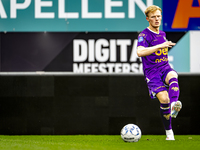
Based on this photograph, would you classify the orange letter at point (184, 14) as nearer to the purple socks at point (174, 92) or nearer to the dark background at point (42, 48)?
the dark background at point (42, 48)

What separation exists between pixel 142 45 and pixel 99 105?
196 cm

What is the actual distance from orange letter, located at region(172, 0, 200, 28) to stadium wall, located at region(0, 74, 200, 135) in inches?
40.0

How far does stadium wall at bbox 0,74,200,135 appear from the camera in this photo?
22.4 ft

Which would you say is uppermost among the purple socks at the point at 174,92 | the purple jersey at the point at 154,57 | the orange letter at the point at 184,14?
the orange letter at the point at 184,14

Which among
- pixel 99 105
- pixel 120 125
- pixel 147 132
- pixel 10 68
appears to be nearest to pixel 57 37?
pixel 10 68

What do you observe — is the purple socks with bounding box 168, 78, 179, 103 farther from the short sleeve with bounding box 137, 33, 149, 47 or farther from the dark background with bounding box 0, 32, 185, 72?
the dark background with bounding box 0, 32, 185, 72

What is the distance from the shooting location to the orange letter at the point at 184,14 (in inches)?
274

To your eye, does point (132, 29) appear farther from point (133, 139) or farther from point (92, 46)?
point (133, 139)

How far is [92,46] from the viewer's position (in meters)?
6.99

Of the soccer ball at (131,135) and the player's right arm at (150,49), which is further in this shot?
the soccer ball at (131,135)

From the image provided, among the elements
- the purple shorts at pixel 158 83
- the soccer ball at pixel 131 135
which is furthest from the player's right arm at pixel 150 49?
the soccer ball at pixel 131 135

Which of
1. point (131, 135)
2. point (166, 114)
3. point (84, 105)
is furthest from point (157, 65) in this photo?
point (84, 105)

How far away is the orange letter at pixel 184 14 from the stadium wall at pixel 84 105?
3.33 ft

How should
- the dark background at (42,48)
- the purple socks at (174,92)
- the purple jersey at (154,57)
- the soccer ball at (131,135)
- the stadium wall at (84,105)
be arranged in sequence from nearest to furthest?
1. the purple socks at (174,92)
2. the soccer ball at (131,135)
3. the purple jersey at (154,57)
4. the stadium wall at (84,105)
5. the dark background at (42,48)
